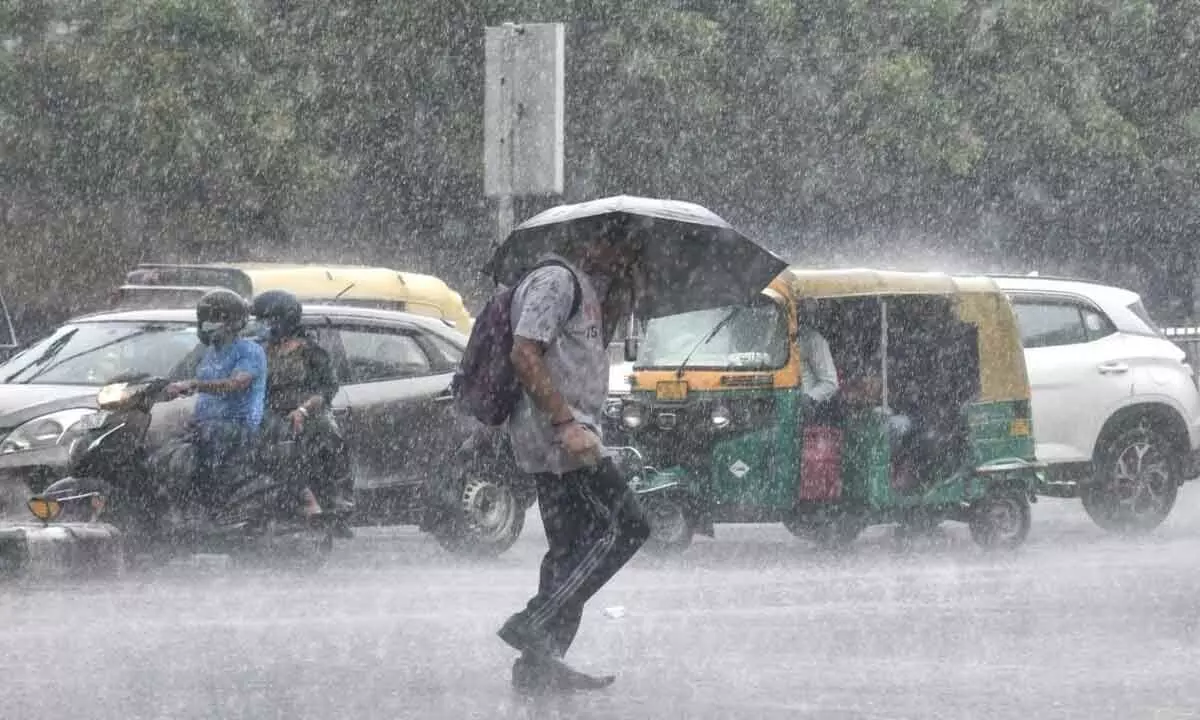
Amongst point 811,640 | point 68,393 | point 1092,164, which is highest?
point 1092,164

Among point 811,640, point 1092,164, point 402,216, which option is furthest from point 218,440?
point 1092,164

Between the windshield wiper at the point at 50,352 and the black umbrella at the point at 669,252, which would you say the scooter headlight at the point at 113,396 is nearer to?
the windshield wiper at the point at 50,352

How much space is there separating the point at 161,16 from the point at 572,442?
17910 millimetres

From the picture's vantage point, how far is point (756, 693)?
26.3 feet

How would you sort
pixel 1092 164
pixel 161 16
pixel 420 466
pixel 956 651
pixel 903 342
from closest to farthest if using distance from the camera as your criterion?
pixel 956 651
pixel 420 466
pixel 903 342
pixel 161 16
pixel 1092 164

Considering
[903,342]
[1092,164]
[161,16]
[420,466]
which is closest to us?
[420,466]

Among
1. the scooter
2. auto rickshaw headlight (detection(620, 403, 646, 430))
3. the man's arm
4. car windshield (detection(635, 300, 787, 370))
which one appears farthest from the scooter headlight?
the man's arm

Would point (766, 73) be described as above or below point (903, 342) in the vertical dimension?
above

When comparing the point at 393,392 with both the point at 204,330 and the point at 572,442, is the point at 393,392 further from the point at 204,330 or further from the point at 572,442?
the point at 572,442

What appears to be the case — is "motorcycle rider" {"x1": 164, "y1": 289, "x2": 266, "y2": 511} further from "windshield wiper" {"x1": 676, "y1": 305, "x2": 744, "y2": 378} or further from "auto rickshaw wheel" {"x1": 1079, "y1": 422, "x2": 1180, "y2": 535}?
"auto rickshaw wheel" {"x1": 1079, "y1": 422, "x2": 1180, "y2": 535}

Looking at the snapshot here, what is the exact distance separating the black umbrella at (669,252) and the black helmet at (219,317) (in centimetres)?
409

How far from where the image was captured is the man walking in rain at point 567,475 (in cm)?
765

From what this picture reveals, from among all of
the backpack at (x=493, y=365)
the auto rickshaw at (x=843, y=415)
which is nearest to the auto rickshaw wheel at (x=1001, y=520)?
the auto rickshaw at (x=843, y=415)

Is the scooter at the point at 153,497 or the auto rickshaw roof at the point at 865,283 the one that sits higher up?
the auto rickshaw roof at the point at 865,283
